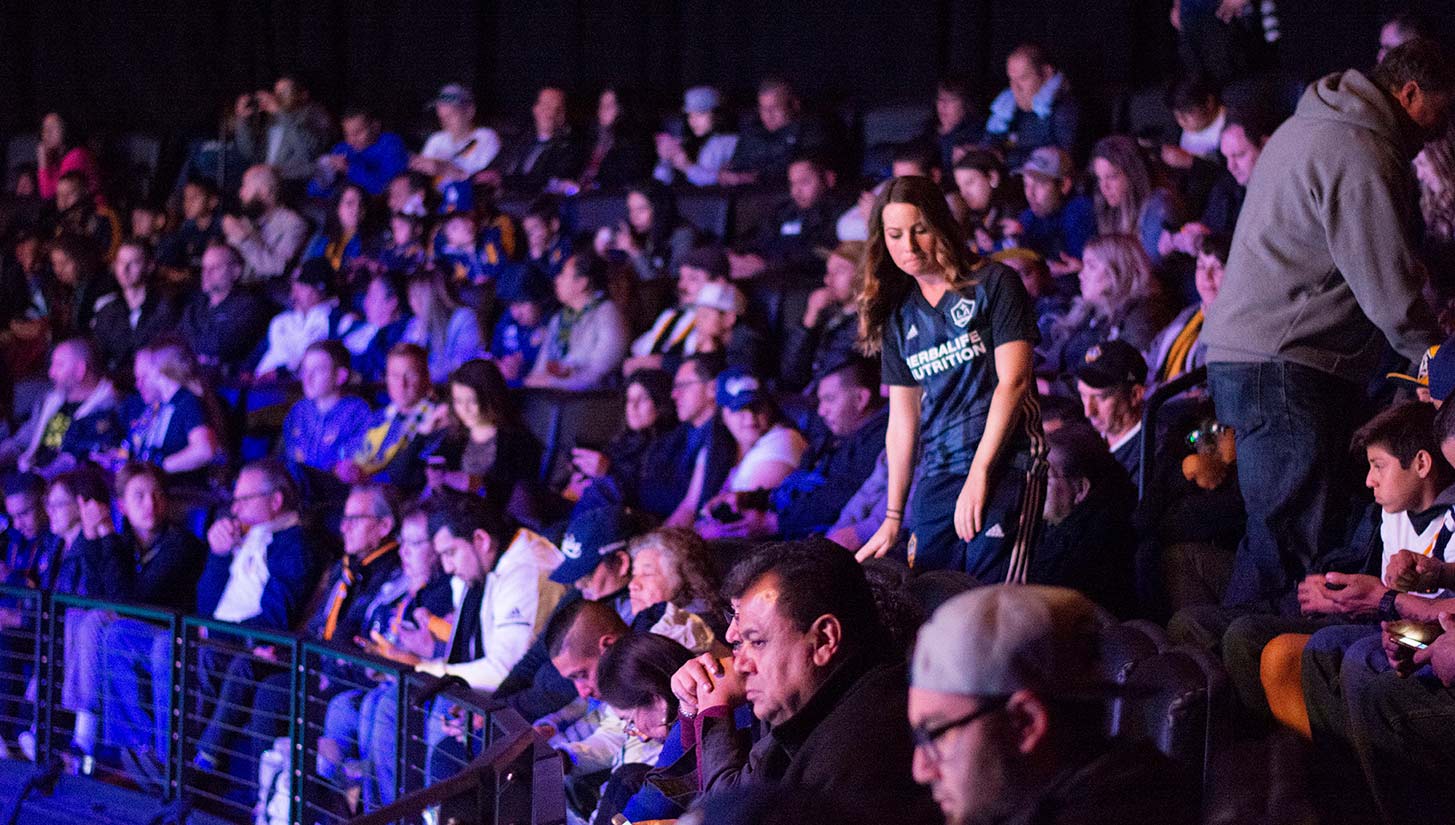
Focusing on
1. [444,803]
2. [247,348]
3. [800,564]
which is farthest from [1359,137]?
[247,348]

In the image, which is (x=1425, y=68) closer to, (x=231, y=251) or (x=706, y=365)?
(x=706, y=365)

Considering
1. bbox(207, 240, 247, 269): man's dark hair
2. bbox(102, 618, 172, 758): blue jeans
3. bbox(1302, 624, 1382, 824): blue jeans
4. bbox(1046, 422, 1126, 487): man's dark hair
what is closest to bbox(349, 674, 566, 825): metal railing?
bbox(1302, 624, 1382, 824): blue jeans

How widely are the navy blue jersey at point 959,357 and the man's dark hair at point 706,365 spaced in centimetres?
231

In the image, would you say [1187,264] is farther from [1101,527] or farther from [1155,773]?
[1155,773]

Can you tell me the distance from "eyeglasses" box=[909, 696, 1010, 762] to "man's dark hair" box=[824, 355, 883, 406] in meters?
3.91

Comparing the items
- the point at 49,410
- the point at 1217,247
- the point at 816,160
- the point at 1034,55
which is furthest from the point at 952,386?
the point at 49,410

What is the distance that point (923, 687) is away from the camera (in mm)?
1707

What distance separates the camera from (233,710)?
5.35 m

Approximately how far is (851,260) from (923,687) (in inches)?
191

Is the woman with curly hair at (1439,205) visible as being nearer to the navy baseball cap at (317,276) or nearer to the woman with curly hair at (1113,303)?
the woman with curly hair at (1113,303)

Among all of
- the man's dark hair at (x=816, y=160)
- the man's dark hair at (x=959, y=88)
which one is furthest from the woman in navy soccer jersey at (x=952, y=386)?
the man's dark hair at (x=959, y=88)

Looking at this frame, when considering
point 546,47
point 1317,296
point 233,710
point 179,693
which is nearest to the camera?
A: point 1317,296

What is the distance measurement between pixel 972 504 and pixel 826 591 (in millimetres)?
941

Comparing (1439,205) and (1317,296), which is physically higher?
(1439,205)
